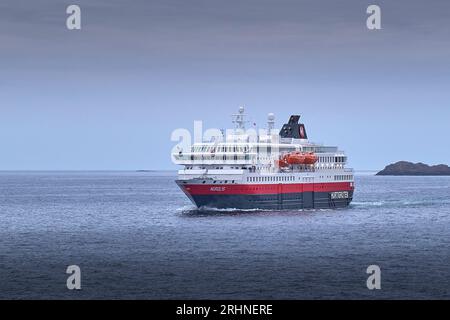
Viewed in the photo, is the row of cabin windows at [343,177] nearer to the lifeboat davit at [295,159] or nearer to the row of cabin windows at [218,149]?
the lifeboat davit at [295,159]

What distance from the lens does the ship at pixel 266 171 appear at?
308 ft

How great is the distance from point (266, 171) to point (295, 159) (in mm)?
A: 7456

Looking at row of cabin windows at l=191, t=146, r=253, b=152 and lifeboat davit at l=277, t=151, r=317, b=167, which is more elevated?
row of cabin windows at l=191, t=146, r=253, b=152

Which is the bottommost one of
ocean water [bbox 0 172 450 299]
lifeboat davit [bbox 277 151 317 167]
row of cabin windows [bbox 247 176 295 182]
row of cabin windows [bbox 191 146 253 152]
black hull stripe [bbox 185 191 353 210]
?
ocean water [bbox 0 172 450 299]

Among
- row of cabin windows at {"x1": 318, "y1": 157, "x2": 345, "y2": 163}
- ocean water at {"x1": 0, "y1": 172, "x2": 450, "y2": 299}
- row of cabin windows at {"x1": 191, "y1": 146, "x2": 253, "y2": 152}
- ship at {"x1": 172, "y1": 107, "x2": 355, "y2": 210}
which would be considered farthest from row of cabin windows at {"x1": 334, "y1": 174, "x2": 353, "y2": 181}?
row of cabin windows at {"x1": 191, "y1": 146, "x2": 253, "y2": 152}

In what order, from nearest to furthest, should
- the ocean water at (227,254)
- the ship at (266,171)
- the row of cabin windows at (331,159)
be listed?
the ocean water at (227,254)
the ship at (266,171)
the row of cabin windows at (331,159)

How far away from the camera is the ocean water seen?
171 feet

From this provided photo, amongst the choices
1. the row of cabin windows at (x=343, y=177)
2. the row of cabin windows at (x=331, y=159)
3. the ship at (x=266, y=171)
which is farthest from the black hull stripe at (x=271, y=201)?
the row of cabin windows at (x=331, y=159)

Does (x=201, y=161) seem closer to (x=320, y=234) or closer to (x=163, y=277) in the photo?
(x=320, y=234)

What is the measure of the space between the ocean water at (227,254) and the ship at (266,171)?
1.91 meters

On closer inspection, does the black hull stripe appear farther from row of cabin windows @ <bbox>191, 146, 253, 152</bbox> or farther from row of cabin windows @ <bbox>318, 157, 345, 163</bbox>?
row of cabin windows @ <bbox>191, 146, 253, 152</bbox>
